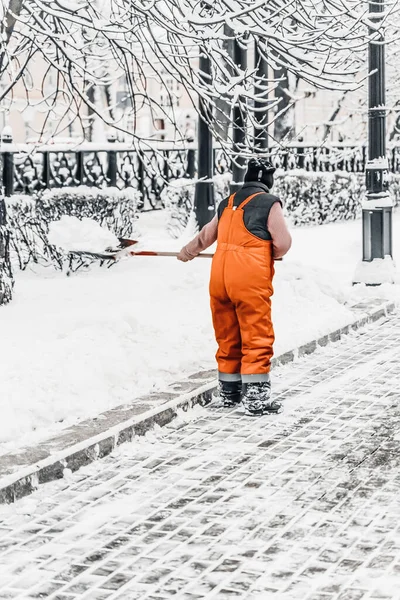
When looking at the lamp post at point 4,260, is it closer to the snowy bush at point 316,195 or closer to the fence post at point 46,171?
the fence post at point 46,171

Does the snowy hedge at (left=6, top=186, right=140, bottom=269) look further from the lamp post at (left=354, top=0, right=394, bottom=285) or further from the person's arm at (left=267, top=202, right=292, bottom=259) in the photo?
the person's arm at (left=267, top=202, right=292, bottom=259)

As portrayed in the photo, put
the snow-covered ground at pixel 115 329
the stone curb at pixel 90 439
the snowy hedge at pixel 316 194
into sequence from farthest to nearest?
the snowy hedge at pixel 316 194
the snow-covered ground at pixel 115 329
the stone curb at pixel 90 439

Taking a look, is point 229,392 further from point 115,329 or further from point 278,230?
point 115,329

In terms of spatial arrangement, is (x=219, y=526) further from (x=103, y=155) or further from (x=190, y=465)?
(x=103, y=155)

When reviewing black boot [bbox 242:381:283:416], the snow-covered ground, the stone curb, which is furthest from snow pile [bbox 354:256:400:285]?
black boot [bbox 242:381:283:416]

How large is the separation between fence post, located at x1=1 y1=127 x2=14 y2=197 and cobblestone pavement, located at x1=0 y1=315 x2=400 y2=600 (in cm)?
906

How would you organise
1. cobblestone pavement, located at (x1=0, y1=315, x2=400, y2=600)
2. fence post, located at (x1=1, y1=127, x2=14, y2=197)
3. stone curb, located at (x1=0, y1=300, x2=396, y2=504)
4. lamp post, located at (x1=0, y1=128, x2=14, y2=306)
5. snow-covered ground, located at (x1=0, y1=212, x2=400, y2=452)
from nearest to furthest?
cobblestone pavement, located at (x1=0, y1=315, x2=400, y2=600) → stone curb, located at (x1=0, y1=300, x2=396, y2=504) → snow-covered ground, located at (x1=0, y1=212, x2=400, y2=452) → lamp post, located at (x1=0, y1=128, x2=14, y2=306) → fence post, located at (x1=1, y1=127, x2=14, y2=197)

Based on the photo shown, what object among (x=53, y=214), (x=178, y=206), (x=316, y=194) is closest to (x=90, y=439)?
(x=53, y=214)

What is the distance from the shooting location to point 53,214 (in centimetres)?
1410

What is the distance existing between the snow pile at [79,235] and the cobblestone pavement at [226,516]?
5217 mm

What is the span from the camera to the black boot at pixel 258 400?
7.73 m

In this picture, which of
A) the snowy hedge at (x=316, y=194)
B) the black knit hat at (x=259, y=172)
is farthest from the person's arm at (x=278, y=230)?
→ the snowy hedge at (x=316, y=194)

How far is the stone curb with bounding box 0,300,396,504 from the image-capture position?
19.3 ft

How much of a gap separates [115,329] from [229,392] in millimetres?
1589
